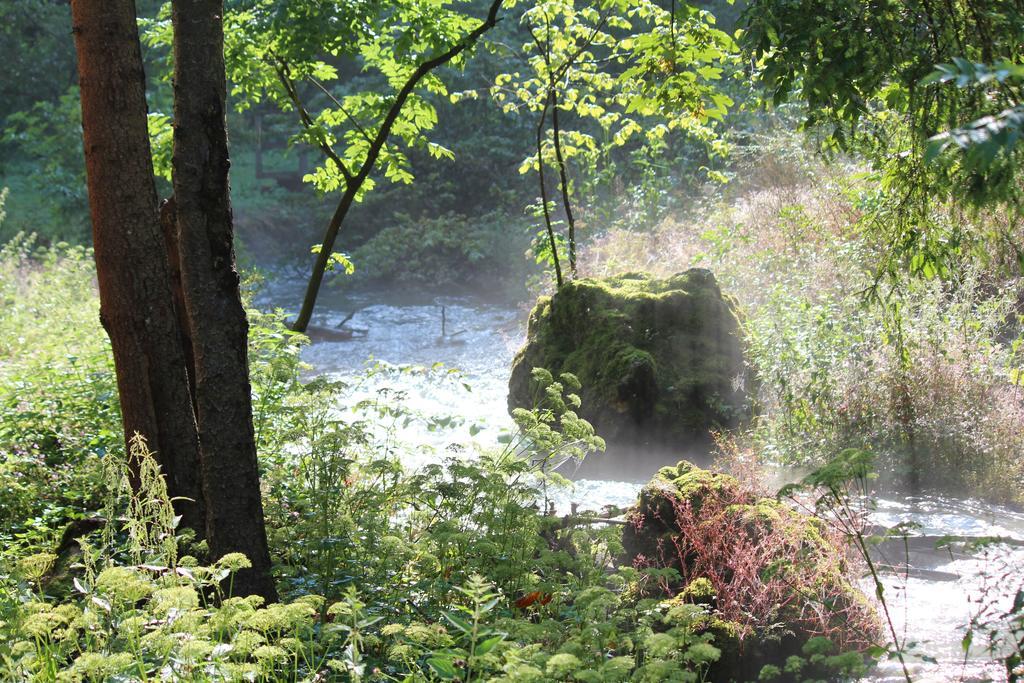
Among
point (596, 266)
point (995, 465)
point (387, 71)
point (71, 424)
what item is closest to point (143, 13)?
point (596, 266)

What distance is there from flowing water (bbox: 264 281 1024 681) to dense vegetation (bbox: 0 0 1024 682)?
187 mm

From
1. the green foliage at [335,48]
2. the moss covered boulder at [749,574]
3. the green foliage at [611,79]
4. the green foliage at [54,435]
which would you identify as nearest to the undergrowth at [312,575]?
the green foliage at [54,435]

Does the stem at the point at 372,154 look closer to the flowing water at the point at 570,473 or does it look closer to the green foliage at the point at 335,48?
the green foliage at the point at 335,48

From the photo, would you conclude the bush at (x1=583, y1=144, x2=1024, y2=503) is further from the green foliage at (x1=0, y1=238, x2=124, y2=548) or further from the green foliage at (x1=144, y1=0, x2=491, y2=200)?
the green foliage at (x1=0, y1=238, x2=124, y2=548)

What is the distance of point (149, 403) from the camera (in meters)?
4.41

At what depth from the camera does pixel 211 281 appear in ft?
12.2

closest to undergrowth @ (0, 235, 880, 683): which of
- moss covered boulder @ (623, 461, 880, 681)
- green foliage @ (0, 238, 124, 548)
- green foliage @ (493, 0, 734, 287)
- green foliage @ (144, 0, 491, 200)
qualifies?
green foliage @ (0, 238, 124, 548)

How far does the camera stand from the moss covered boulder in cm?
462

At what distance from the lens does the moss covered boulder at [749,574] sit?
15.2ft

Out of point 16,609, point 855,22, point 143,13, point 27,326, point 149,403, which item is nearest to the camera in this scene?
point 16,609

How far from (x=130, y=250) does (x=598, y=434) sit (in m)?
5.36

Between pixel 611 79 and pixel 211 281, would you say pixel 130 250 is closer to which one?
pixel 211 281

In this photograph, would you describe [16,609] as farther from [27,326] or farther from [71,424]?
[27,326]

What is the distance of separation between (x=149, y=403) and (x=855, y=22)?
3.80m
